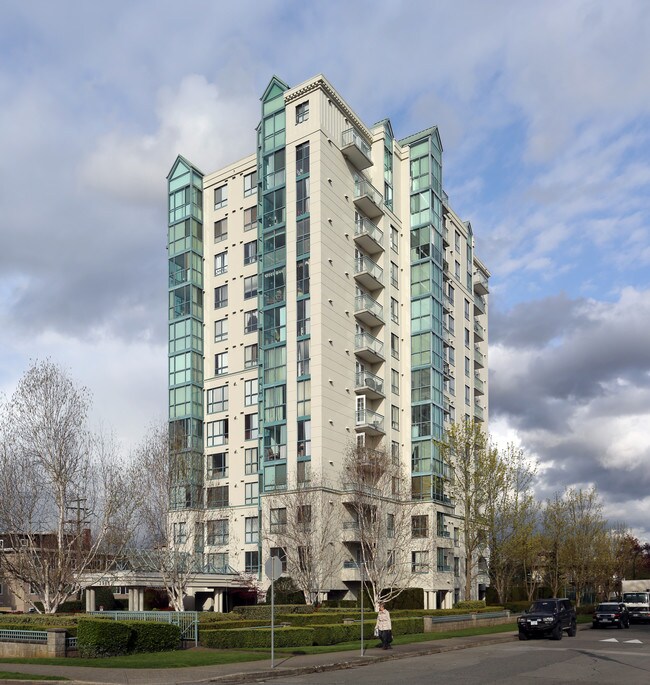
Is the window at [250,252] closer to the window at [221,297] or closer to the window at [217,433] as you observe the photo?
the window at [221,297]

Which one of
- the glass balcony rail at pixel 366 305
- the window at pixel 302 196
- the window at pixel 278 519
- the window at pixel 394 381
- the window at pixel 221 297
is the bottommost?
the window at pixel 278 519

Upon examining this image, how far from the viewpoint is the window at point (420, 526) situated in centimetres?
6059

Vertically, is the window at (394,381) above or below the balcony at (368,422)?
above

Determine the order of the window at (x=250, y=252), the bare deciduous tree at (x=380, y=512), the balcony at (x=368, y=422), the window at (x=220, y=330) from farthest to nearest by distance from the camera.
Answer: the window at (x=220, y=330) → the window at (x=250, y=252) → the balcony at (x=368, y=422) → the bare deciduous tree at (x=380, y=512)

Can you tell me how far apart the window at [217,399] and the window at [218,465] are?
340 centimetres

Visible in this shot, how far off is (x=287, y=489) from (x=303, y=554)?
5.81m

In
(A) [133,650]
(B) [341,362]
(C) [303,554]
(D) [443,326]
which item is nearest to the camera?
(A) [133,650]

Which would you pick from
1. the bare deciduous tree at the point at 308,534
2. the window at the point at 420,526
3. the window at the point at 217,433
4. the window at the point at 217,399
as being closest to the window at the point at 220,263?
the window at the point at 217,399

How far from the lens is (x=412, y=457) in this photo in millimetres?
64500

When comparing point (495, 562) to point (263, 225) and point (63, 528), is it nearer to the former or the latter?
point (263, 225)

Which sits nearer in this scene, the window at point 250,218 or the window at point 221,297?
the window at point 250,218

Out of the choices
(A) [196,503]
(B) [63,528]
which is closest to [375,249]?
(A) [196,503]

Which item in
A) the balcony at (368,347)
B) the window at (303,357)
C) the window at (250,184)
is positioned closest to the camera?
the window at (303,357)

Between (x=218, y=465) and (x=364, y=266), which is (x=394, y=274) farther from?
(x=218, y=465)
